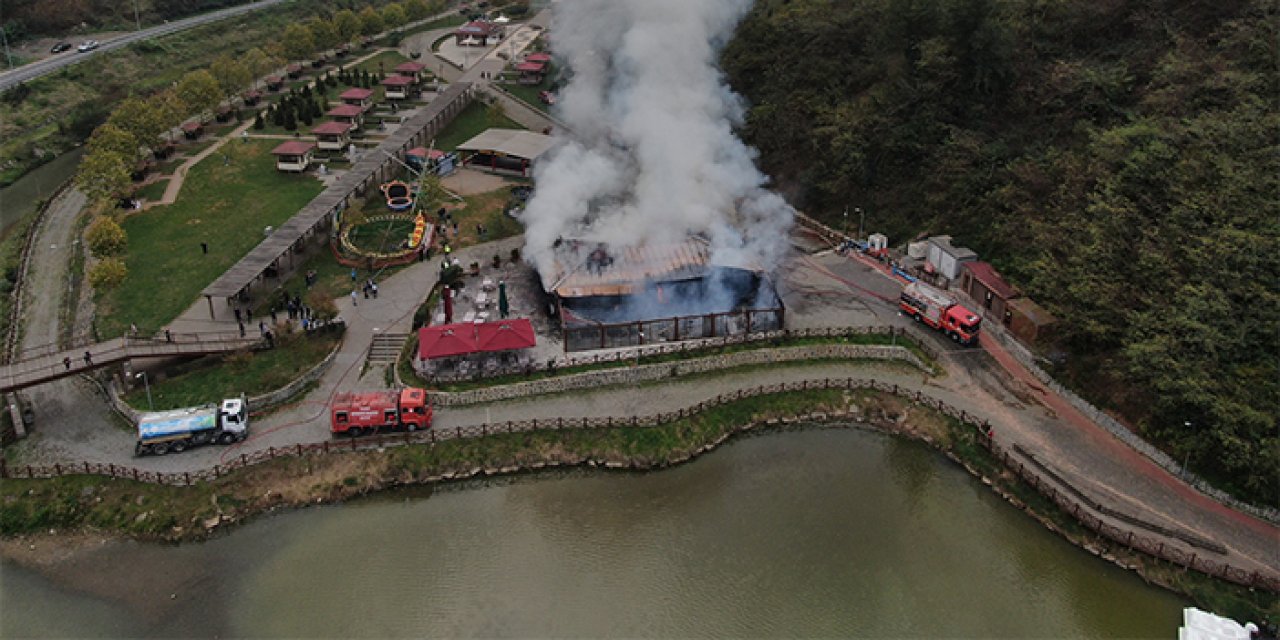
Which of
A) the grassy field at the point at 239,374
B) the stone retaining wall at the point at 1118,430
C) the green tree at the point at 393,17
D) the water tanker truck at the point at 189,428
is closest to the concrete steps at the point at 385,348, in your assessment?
the grassy field at the point at 239,374

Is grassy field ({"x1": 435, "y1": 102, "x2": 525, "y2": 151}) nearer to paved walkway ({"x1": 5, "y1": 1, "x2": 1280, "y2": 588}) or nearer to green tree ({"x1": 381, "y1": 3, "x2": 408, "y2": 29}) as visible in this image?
paved walkway ({"x1": 5, "y1": 1, "x2": 1280, "y2": 588})

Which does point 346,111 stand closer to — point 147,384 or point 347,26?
point 347,26

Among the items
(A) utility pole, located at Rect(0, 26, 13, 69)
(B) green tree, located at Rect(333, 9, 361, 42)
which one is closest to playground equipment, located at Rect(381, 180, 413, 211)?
(B) green tree, located at Rect(333, 9, 361, 42)

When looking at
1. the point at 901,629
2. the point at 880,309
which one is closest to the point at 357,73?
the point at 880,309

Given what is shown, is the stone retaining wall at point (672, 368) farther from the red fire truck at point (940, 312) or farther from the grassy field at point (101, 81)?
the grassy field at point (101, 81)

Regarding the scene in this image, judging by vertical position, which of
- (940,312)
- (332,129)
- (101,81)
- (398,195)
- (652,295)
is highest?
(332,129)

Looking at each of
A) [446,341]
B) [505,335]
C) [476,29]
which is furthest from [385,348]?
[476,29]
